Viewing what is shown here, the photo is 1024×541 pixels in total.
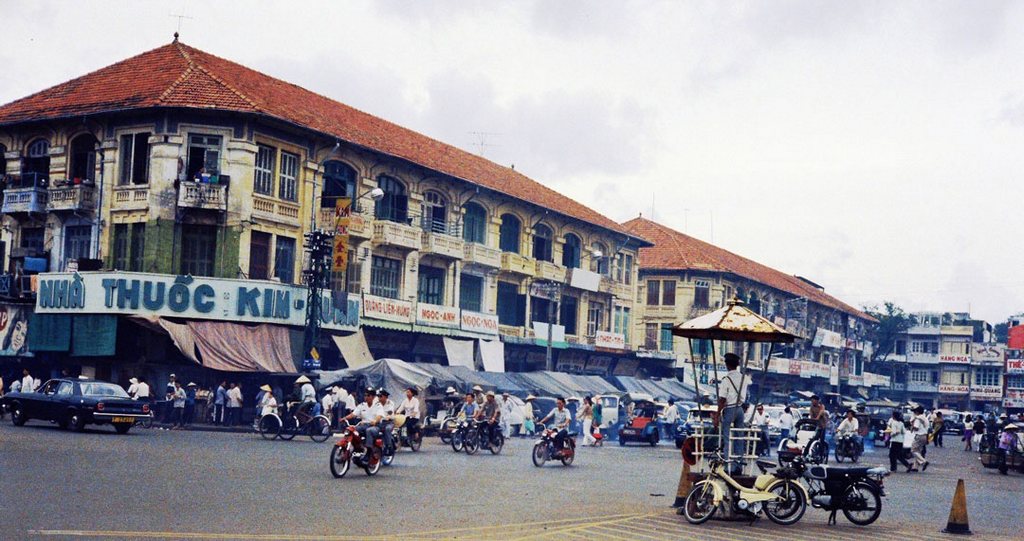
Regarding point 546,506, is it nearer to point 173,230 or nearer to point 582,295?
point 173,230

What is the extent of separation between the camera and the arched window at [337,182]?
3822 cm

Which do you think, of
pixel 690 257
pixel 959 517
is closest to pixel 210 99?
pixel 959 517

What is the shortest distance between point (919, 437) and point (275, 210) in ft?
65.6

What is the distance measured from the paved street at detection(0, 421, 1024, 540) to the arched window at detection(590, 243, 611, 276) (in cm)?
3057

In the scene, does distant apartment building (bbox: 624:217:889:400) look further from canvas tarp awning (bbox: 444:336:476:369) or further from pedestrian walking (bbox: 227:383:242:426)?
→ pedestrian walking (bbox: 227:383:242:426)

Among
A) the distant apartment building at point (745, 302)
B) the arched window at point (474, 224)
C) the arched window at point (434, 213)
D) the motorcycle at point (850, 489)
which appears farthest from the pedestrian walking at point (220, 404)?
the distant apartment building at point (745, 302)

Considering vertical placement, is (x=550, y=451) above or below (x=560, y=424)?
below

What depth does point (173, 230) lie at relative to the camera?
34.7 metres

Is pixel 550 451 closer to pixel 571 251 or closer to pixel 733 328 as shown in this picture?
pixel 733 328

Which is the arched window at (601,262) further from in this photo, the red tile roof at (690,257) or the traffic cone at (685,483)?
the traffic cone at (685,483)

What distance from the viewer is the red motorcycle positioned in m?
18.0

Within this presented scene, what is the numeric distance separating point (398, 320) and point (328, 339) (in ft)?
9.72

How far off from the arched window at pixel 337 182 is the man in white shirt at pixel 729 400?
25736 mm

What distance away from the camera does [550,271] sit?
49.7 metres
